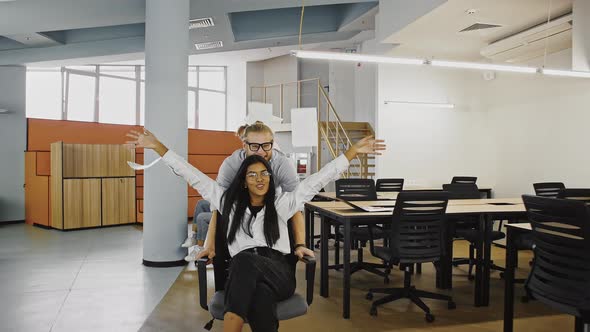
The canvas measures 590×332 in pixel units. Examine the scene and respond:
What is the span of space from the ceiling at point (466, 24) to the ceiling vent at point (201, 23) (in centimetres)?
283

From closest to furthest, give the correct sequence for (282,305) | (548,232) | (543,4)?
(282,305), (548,232), (543,4)

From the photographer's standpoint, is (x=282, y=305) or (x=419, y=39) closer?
(x=282, y=305)

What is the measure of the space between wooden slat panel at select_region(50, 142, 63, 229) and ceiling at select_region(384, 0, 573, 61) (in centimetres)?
611

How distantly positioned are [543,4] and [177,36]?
451cm

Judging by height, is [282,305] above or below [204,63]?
below

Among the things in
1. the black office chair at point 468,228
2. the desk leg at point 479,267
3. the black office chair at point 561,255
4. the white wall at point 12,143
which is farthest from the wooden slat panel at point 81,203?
the black office chair at point 561,255

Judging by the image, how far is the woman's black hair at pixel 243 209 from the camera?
2486 millimetres

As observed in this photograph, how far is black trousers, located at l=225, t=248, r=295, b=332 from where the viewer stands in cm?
214

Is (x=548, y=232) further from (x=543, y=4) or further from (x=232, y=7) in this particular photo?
(x=232, y=7)

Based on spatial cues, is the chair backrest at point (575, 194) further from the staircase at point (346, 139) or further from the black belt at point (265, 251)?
the staircase at point (346, 139)

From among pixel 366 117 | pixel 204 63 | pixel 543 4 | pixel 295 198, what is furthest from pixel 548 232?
pixel 204 63

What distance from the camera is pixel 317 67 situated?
11.8 m

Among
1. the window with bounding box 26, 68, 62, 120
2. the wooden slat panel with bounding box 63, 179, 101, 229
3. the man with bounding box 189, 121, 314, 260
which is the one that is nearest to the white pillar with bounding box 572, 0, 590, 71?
the man with bounding box 189, 121, 314, 260

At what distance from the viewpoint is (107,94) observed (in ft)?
35.2
